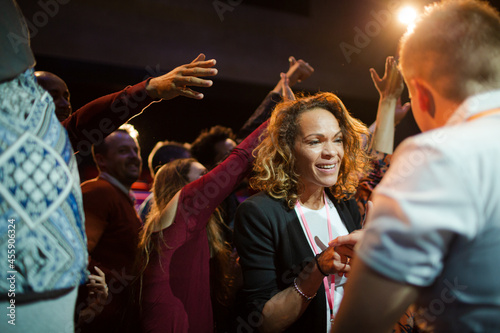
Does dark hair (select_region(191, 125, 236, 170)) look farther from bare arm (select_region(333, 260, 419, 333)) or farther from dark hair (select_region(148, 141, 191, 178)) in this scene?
bare arm (select_region(333, 260, 419, 333))

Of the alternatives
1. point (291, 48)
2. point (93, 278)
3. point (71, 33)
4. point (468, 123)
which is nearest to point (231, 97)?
point (291, 48)

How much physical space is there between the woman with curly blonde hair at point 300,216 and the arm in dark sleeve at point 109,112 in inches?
27.0

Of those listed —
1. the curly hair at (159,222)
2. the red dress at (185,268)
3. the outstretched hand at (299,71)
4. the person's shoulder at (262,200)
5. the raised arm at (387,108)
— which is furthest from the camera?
the outstretched hand at (299,71)

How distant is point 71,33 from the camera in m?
4.27

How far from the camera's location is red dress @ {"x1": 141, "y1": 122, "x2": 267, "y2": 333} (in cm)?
169

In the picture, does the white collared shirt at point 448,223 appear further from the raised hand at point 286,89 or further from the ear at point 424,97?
the raised hand at point 286,89

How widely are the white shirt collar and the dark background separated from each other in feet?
12.8

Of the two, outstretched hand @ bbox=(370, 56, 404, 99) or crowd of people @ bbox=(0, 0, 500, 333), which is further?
outstretched hand @ bbox=(370, 56, 404, 99)

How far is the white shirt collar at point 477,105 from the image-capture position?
0.63 meters

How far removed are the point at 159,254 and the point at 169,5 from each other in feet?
13.5

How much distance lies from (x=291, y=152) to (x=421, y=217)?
1.23 meters

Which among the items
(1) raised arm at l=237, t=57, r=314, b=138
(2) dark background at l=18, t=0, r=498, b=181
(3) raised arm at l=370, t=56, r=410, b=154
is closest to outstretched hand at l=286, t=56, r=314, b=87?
(1) raised arm at l=237, t=57, r=314, b=138

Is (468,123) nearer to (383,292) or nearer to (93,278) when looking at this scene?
(383,292)

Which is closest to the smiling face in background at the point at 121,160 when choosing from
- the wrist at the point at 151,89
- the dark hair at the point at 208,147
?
the dark hair at the point at 208,147
